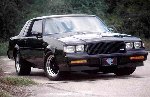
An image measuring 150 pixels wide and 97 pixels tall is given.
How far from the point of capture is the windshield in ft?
38.4

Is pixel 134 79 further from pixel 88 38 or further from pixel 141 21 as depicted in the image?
pixel 141 21

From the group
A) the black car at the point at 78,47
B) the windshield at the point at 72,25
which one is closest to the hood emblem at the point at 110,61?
the black car at the point at 78,47

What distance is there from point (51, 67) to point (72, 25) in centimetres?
133

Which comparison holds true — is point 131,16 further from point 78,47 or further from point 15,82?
point 15,82

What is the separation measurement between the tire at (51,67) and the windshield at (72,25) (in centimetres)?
87

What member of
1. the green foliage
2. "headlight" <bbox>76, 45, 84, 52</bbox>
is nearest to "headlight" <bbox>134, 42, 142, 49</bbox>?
"headlight" <bbox>76, 45, 84, 52</bbox>

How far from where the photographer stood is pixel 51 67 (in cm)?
1112

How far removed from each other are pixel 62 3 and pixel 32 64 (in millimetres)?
21161

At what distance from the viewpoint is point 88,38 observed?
35.1 ft

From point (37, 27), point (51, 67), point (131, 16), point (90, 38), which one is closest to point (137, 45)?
point (90, 38)

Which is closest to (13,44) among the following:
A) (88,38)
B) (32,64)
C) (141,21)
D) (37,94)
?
(32,64)

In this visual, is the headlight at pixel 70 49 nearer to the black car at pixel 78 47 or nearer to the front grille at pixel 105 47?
the black car at pixel 78 47

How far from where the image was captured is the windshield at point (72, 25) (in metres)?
11.7

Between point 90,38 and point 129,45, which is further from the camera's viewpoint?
point 129,45
